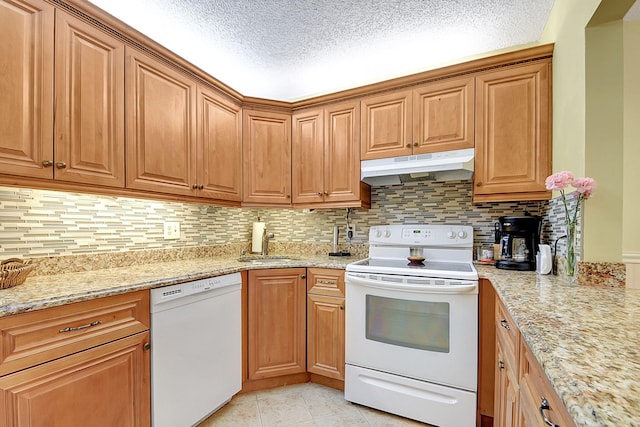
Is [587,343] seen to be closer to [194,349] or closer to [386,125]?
[194,349]

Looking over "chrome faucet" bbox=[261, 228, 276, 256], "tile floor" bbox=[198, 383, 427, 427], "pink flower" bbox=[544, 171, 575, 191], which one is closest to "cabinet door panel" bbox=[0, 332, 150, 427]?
"tile floor" bbox=[198, 383, 427, 427]

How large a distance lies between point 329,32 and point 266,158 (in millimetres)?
1069

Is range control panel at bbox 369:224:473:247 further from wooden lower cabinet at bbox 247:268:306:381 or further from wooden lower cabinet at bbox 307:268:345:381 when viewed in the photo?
wooden lower cabinet at bbox 247:268:306:381

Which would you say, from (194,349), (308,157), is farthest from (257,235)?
(194,349)

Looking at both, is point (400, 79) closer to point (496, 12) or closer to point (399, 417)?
point (496, 12)

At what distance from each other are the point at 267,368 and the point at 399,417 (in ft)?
3.06

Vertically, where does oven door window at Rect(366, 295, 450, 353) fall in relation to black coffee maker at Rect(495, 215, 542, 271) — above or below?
below

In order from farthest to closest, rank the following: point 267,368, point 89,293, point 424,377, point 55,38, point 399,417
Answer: point 267,368
point 399,417
point 424,377
point 55,38
point 89,293

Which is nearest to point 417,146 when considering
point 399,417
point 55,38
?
point 399,417

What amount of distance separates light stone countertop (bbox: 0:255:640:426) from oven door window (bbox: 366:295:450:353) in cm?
37

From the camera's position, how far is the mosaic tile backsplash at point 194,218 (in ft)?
4.88

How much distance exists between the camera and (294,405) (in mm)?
1963

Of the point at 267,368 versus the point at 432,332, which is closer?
the point at 432,332

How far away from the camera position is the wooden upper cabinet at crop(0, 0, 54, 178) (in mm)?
1206
